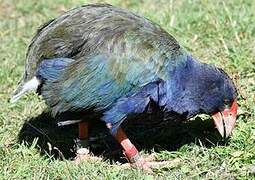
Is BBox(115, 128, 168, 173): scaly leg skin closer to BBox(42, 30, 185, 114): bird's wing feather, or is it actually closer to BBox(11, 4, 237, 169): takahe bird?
BBox(11, 4, 237, 169): takahe bird

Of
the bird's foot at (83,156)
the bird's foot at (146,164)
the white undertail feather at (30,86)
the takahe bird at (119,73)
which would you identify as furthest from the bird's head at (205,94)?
the white undertail feather at (30,86)

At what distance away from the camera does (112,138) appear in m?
4.29

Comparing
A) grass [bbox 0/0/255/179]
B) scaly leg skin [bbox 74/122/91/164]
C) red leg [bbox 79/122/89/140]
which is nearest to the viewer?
grass [bbox 0/0/255/179]

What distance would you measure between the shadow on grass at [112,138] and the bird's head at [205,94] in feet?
0.56

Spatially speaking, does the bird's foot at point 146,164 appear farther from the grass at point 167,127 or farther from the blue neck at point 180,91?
the blue neck at point 180,91

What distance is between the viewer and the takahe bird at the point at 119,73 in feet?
11.8

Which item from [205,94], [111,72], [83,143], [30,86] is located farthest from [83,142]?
[205,94]

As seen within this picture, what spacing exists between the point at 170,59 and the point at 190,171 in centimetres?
65

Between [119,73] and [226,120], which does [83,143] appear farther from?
[226,120]

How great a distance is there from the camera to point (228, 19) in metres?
5.33

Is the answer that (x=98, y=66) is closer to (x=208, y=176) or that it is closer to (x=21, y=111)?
(x=208, y=176)

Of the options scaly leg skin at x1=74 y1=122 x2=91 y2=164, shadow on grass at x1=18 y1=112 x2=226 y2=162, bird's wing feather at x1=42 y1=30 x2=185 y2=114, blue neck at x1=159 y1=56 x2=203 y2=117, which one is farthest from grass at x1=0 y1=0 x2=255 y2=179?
bird's wing feather at x1=42 y1=30 x2=185 y2=114

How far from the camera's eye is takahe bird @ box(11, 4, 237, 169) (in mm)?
3605

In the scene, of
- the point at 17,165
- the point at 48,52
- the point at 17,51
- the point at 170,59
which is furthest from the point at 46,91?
the point at 17,51
